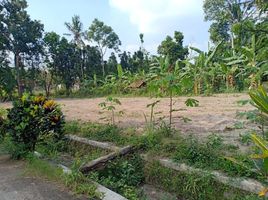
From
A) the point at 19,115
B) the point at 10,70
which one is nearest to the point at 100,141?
the point at 19,115

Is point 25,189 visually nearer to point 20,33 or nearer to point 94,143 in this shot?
point 94,143

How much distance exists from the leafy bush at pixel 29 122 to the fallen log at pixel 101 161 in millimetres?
1342

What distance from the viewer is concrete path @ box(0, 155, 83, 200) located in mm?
2998

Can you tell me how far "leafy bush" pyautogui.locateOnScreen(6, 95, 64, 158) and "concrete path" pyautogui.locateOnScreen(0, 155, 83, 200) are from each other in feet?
2.08

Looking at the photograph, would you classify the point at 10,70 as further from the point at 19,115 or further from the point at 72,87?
the point at 19,115

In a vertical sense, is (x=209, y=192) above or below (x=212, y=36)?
below

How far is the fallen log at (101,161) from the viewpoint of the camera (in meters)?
3.51

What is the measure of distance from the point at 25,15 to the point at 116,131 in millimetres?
21727

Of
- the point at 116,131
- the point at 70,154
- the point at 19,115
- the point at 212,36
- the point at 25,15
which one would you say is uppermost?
the point at 25,15

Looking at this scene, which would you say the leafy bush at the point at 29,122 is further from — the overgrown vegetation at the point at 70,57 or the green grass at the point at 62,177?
the overgrown vegetation at the point at 70,57

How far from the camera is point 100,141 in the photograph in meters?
4.77

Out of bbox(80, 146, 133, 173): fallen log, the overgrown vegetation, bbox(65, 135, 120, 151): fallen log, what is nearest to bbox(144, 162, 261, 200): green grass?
bbox(80, 146, 133, 173): fallen log

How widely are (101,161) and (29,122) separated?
141 cm

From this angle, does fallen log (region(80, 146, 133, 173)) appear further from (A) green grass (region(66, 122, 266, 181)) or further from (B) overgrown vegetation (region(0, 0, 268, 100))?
(B) overgrown vegetation (region(0, 0, 268, 100))
